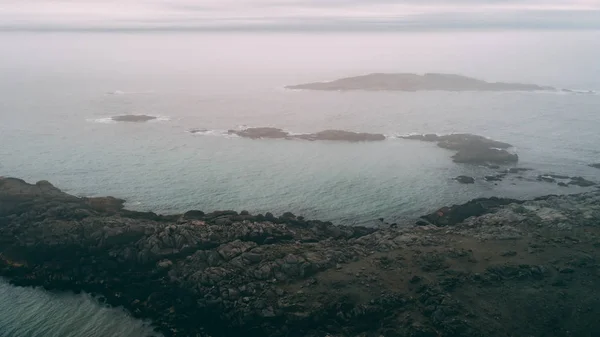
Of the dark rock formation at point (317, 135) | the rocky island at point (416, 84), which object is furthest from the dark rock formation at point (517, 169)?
the rocky island at point (416, 84)

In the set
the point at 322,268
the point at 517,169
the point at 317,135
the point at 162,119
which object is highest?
the point at 162,119

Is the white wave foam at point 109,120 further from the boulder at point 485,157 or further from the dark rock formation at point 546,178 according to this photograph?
the dark rock formation at point 546,178

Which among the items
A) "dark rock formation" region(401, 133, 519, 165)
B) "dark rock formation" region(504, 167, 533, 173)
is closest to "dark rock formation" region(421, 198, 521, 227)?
"dark rock formation" region(504, 167, 533, 173)

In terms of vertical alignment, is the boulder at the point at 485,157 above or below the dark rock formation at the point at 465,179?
above

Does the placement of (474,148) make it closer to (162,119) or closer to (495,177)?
(495,177)

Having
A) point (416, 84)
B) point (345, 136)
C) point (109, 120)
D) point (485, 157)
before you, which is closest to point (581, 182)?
point (485, 157)

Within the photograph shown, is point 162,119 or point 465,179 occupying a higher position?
point 162,119

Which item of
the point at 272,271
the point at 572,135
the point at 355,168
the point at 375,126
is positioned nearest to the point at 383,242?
the point at 272,271

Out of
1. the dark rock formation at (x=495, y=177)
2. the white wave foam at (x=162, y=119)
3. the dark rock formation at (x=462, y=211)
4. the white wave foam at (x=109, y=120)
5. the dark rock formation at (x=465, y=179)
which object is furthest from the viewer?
the white wave foam at (x=162, y=119)
